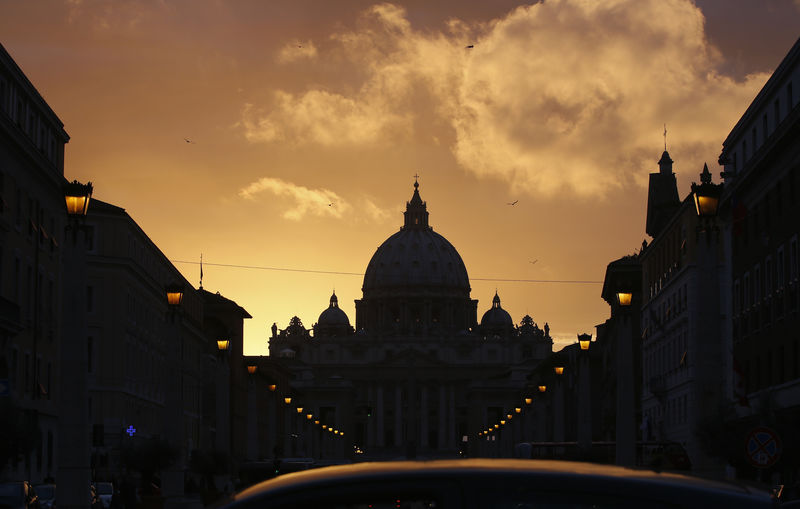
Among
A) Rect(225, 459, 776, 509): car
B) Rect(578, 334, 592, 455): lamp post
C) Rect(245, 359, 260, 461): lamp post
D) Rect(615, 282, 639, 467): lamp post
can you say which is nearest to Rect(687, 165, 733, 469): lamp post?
Rect(615, 282, 639, 467): lamp post

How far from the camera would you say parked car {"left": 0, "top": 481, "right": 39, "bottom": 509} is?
24.4 metres

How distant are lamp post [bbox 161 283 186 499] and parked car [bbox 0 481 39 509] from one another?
448 inches

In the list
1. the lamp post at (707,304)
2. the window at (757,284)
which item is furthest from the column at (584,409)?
the lamp post at (707,304)

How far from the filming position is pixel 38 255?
51.6 metres

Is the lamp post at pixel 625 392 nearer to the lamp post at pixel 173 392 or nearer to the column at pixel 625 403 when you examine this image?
the column at pixel 625 403

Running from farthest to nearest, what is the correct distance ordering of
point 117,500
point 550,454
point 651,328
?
point 651,328
point 550,454
point 117,500

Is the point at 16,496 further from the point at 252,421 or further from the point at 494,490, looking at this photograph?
the point at 252,421

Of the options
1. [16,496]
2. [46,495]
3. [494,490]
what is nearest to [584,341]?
[46,495]

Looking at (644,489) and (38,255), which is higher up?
(38,255)

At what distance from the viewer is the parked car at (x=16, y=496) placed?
24438 mm

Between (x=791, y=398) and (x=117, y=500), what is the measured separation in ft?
68.2

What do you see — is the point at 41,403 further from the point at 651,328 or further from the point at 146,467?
the point at 651,328

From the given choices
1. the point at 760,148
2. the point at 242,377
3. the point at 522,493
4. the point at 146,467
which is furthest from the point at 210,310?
the point at 522,493

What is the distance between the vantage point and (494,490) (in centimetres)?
634
